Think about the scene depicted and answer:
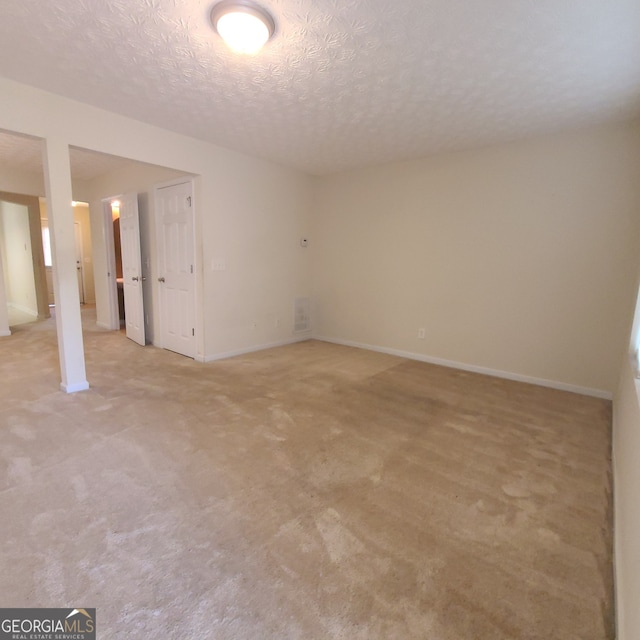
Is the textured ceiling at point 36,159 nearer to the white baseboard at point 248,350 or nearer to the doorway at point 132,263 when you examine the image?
the doorway at point 132,263

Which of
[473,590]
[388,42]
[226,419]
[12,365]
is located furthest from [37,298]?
[473,590]

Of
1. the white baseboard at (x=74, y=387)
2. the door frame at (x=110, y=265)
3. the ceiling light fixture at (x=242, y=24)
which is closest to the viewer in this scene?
the ceiling light fixture at (x=242, y=24)

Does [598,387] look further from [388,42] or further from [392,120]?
[388,42]

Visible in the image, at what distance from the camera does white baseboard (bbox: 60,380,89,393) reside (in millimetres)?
3244

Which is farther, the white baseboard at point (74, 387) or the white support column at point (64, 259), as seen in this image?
the white baseboard at point (74, 387)

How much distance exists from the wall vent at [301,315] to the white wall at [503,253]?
26.9 inches

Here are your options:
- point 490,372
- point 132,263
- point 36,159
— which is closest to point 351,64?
point 490,372

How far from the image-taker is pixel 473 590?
1.40m

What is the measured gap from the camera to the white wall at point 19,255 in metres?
6.62

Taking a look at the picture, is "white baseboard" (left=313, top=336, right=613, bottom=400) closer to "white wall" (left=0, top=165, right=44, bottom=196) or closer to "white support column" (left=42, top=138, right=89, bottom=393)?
"white support column" (left=42, top=138, right=89, bottom=393)

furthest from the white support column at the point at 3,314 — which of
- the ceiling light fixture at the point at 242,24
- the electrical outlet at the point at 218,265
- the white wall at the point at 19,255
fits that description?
the ceiling light fixture at the point at 242,24

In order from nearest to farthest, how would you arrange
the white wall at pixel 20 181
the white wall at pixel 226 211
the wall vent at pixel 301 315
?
the white wall at pixel 226 211, the white wall at pixel 20 181, the wall vent at pixel 301 315

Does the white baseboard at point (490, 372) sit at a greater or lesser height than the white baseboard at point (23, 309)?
lesser

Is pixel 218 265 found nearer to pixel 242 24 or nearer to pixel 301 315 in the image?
pixel 301 315
